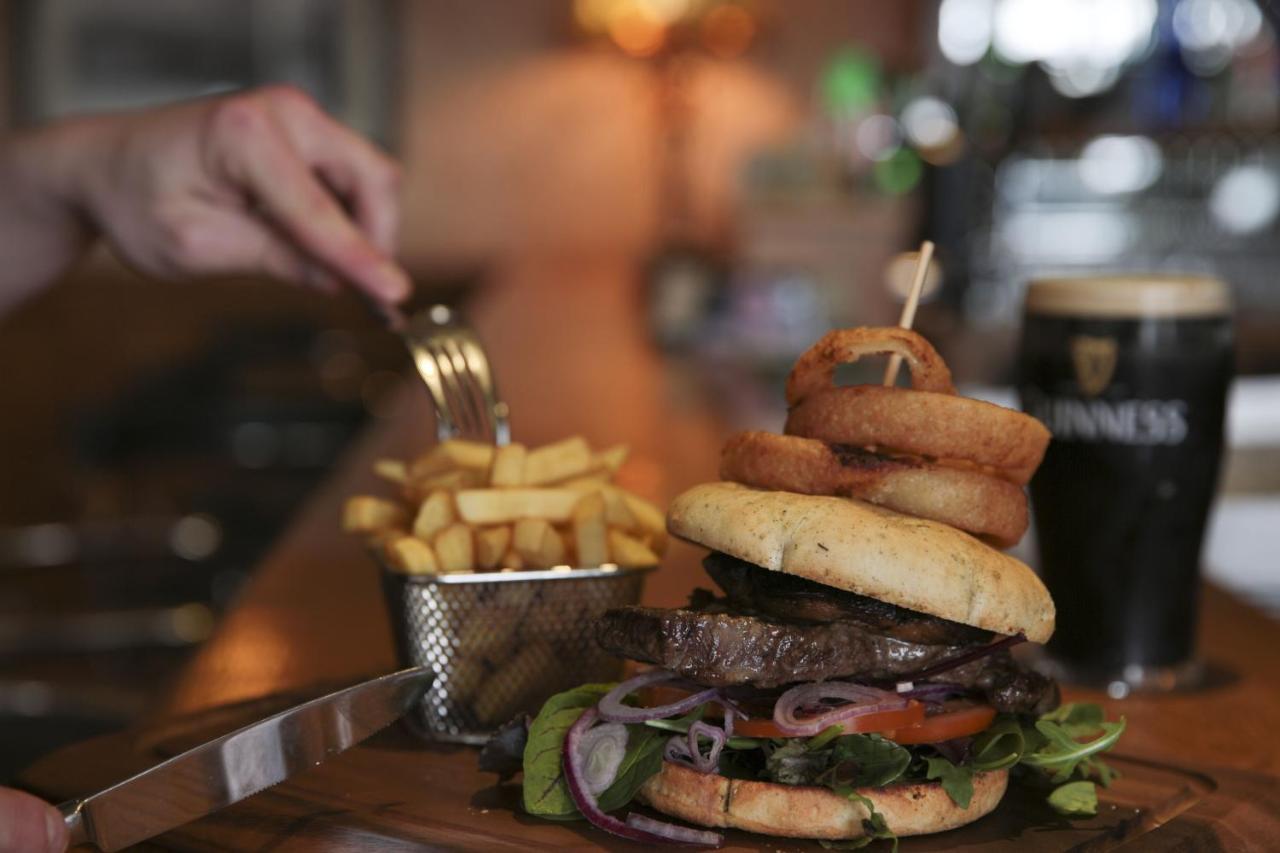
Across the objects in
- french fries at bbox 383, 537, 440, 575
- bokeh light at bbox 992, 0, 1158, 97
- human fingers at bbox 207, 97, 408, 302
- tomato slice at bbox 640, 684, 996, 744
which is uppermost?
bokeh light at bbox 992, 0, 1158, 97

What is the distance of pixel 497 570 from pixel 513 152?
322 inches

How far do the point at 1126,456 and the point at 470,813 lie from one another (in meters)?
0.68

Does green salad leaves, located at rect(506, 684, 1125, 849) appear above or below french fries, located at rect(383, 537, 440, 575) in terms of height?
below

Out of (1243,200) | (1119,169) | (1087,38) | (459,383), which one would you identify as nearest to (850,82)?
(1087,38)

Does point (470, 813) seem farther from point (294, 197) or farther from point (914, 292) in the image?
point (294, 197)

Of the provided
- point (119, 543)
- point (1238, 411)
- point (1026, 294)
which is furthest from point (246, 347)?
point (1026, 294)

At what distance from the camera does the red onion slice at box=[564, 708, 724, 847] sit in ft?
3.09

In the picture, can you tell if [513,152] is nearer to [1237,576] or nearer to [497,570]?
[1237,576]

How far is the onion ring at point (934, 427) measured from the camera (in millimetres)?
1014

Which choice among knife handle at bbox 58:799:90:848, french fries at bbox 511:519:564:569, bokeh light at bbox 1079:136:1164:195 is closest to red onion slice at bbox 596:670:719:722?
french fries at bbox 511:519:564:569

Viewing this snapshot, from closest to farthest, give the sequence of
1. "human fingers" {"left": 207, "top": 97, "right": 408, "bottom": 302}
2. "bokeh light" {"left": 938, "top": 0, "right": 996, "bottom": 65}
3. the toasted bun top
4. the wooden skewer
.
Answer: the toasted bun top < the wooden skewer < "human fingers" {"left": 207, "top": 97, "right": 408, "bottom": 302} < "bokeh light" {"left": 938, "top": 0, "right": 996, "bottom": 65}

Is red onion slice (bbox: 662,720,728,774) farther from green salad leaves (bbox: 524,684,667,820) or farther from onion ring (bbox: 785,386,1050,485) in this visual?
onion ring (bbox: 785,386,1050,485)

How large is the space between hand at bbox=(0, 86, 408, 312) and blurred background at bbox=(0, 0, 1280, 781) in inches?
21.4

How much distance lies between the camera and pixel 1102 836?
98 centimetres
